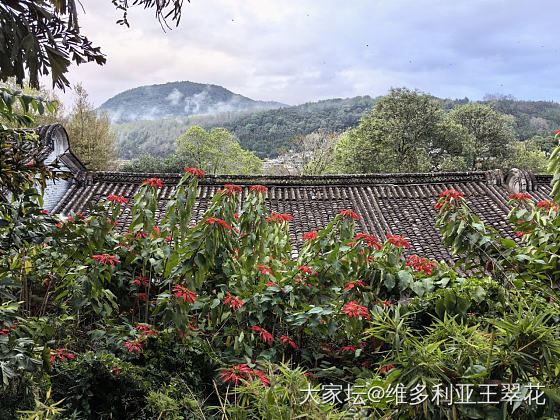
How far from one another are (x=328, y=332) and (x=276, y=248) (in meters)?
0.66

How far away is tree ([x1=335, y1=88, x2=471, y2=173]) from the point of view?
17.8m

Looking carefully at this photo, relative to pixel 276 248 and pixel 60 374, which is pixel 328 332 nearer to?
pixel 276 248

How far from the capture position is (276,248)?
2377mm

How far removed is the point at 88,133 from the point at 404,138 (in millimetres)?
14094

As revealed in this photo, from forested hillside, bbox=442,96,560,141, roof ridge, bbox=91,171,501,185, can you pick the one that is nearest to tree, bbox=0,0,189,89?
roof ridge, bbox=91,171,501,185

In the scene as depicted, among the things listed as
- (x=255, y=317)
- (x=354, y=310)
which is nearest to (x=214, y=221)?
(x=255, y=317)

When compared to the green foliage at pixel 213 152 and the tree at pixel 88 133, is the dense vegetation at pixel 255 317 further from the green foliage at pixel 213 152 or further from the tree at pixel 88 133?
the green foliage at pixel 213 152

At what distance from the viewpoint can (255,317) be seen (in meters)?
1.96

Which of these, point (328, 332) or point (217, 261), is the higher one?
point (217, 261)

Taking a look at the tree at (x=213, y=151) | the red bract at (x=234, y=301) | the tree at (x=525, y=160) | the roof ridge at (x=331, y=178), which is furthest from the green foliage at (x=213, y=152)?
the red bract at (x=234, y=301)

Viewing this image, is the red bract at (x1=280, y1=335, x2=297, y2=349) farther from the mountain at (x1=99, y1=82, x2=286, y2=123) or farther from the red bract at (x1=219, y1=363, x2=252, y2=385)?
the mountain at (x1=99, y1=82, x2=286, y2=123)

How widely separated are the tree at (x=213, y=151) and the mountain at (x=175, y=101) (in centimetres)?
3887

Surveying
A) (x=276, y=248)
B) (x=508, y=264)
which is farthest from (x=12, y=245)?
(x=508, y=264)

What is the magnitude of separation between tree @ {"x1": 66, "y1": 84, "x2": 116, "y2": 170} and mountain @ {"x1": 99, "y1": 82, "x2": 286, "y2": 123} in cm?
4174
